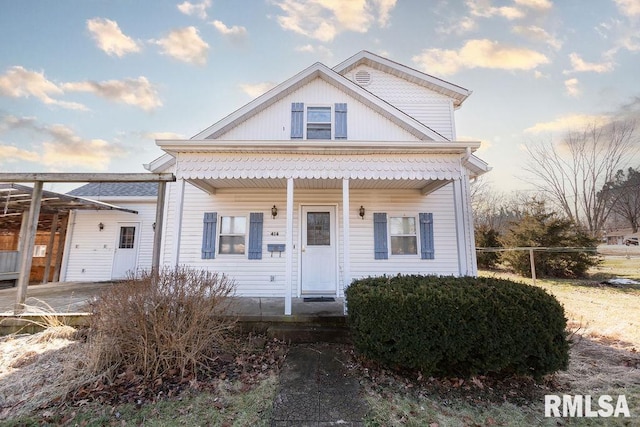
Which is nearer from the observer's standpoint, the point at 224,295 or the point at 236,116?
the point at 224,295

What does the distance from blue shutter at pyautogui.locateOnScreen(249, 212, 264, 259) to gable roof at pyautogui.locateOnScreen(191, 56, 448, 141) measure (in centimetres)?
232

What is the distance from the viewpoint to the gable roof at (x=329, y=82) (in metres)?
6.80

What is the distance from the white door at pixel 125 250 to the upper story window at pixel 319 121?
24.0ft

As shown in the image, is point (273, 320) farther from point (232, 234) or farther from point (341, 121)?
point (341, 121)

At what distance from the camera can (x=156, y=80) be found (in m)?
8.95

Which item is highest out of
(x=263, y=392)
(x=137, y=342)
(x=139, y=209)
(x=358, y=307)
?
(x=139, y=209)

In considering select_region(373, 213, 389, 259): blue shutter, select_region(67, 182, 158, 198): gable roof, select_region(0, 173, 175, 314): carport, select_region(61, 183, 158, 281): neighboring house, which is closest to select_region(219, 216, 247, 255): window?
select_region(0, 173, 175, 314): carport

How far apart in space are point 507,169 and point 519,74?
11402 mm

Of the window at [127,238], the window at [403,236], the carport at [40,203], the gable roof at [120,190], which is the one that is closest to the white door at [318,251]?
the window at [403,236]

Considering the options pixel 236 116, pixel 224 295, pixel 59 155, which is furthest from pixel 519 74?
pixel 59 155

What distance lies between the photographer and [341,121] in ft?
23.4

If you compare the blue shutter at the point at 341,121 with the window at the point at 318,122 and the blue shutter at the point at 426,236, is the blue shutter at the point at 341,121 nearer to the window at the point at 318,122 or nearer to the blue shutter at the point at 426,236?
the window at the point at 318,122

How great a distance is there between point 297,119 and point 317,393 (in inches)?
244

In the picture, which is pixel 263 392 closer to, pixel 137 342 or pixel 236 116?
pixel 137 342
